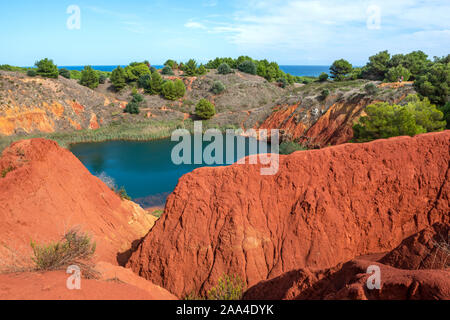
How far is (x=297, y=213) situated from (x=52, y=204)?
995 centimetres

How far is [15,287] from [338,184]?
984 centimetres

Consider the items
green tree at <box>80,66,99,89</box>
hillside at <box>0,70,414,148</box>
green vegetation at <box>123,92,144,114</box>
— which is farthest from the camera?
green tree at <box>80,66,99,89</box>

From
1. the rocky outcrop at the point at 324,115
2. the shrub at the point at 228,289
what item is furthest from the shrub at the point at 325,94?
the shrub at the point at 228,289

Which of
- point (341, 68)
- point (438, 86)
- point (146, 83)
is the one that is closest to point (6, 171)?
point (438, 86)

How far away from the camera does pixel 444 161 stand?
36.1 ft

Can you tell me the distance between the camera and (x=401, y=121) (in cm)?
2148

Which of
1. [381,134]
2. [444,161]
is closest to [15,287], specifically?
[444,161]

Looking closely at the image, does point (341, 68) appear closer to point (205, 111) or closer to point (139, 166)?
point (205, 111)

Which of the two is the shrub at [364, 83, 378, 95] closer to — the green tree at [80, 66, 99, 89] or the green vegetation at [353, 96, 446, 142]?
the green vegetation at [353, 96, 446, 142]

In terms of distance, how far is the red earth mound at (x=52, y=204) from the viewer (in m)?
10.8

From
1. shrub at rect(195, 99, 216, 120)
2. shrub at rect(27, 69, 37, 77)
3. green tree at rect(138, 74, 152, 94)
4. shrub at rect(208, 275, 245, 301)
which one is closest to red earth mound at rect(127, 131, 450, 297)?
shrub at rect(208, 275, 245, 301)

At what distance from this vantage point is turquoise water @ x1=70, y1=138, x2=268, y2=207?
2388 cm

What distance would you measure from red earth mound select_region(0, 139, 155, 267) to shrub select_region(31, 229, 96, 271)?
1.92 meters
